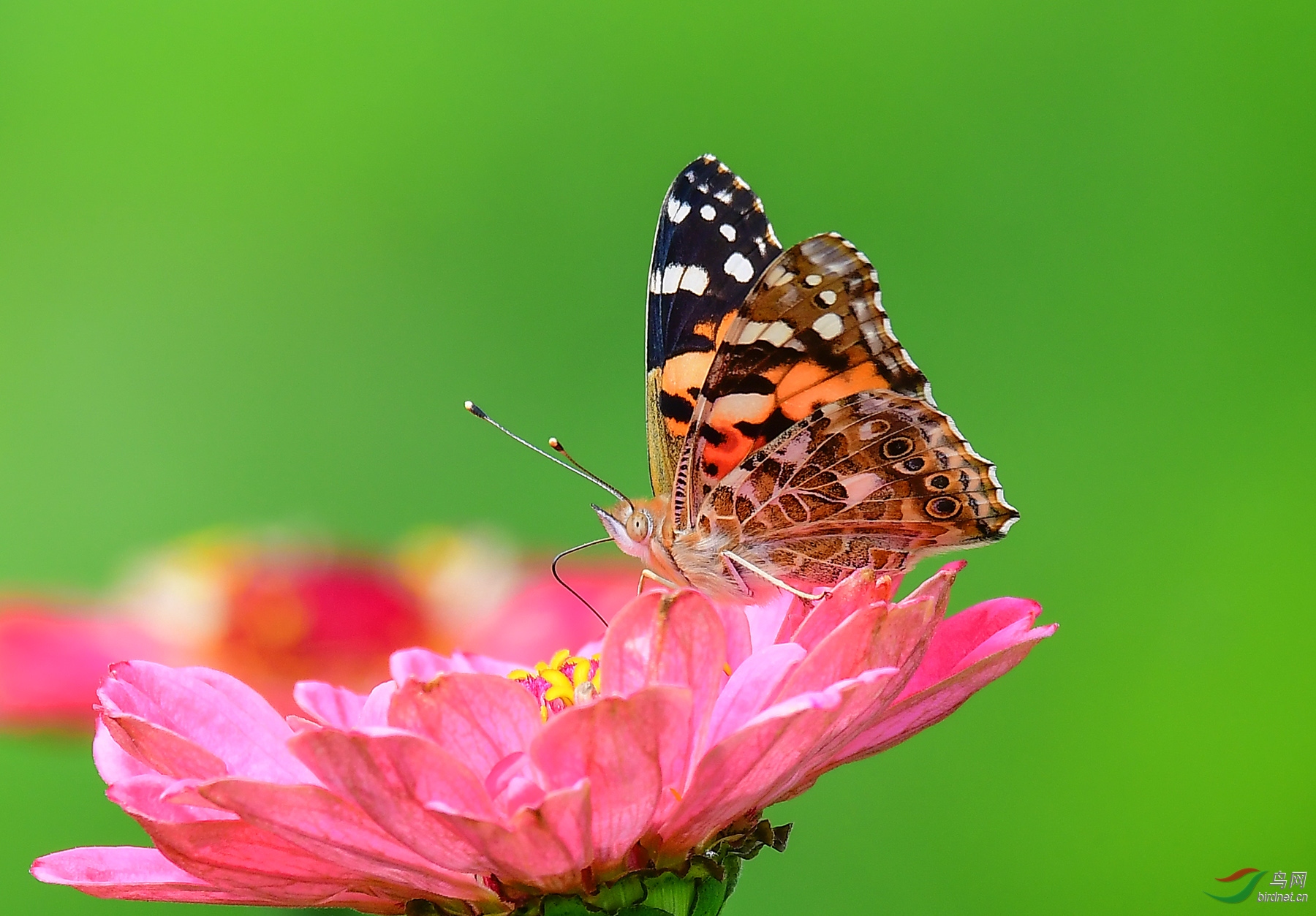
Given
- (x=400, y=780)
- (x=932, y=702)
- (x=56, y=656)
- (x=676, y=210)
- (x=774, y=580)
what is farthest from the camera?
(x=56, y=656)

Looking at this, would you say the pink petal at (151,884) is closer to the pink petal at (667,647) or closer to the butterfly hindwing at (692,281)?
the pink petal at (667,647)

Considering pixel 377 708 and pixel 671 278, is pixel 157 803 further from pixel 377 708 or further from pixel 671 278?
pixel 671 278

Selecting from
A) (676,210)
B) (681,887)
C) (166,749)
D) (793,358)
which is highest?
(676,210)

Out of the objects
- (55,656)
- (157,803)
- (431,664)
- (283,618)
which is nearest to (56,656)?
(55,656)

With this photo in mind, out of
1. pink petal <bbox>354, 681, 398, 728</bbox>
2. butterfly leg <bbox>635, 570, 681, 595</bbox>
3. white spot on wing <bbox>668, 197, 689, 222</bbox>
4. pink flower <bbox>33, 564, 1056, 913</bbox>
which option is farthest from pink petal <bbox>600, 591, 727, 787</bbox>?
white spot on wing <bbox>668, 197, 689, 222</bbox>

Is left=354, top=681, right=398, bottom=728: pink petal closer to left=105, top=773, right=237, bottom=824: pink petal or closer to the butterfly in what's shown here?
left=105, top=773, right=237, bottom=824: pink petal
